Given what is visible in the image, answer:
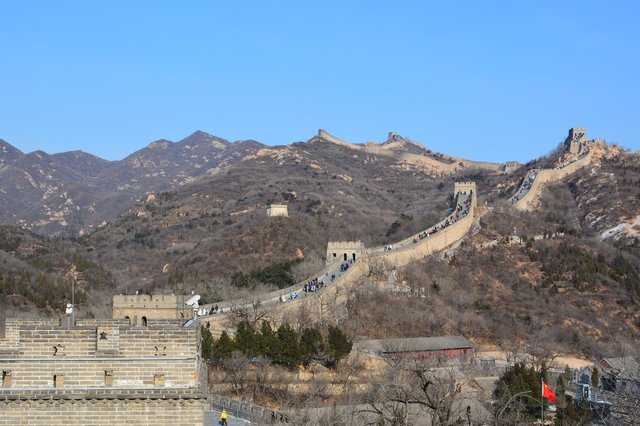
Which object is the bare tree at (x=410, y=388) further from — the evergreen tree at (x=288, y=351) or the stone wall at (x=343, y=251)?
the stone wall at (x=343, y=251)

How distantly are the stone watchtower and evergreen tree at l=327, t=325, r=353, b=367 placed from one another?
3152 inches

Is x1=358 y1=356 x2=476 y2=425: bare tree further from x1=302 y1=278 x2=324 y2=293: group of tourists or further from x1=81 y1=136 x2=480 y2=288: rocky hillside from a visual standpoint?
x1=81 y1=136 x2=480 y2=288: rocky hillside

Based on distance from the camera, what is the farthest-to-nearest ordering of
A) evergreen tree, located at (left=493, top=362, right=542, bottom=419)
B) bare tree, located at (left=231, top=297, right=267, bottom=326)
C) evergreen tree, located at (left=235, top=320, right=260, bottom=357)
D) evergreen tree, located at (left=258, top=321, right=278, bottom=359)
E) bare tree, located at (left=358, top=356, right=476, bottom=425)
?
bare tree, located at (left=231, top=297, right=267, bottom=326) < evergreen tree, located at (left=258, top=321, right=278, bottom=359) < evergreen tree, located at (left=235, top=320, right=260, bottom=357) < evergreen tree, located at (left=493, top=362, right=542, bottom=419) < bare tree, located at (left=358, top=356, right=476, bottom=425)

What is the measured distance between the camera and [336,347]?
172 feet

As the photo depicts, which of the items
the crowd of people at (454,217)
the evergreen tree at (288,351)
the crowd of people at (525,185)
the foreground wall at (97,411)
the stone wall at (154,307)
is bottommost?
the foreground wall at (97,411)

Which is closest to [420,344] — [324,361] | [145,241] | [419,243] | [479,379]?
[479,379]

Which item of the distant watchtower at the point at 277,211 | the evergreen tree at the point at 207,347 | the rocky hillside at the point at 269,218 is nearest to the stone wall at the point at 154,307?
the evergreen tree at the point at 207,347

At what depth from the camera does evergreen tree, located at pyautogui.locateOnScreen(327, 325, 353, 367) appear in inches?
2054

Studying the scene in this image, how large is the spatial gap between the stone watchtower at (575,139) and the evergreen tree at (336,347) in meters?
80.1

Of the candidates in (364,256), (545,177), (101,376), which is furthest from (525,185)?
(101,376)

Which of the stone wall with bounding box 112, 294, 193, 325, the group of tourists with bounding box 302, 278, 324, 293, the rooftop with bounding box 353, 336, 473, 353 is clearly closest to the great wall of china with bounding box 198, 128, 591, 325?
the group of tourists with bounding box 302, 278, 324, 293

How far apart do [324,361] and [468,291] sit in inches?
1011

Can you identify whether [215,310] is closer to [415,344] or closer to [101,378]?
[415,344]

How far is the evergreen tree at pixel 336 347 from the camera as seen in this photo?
5217 cm
